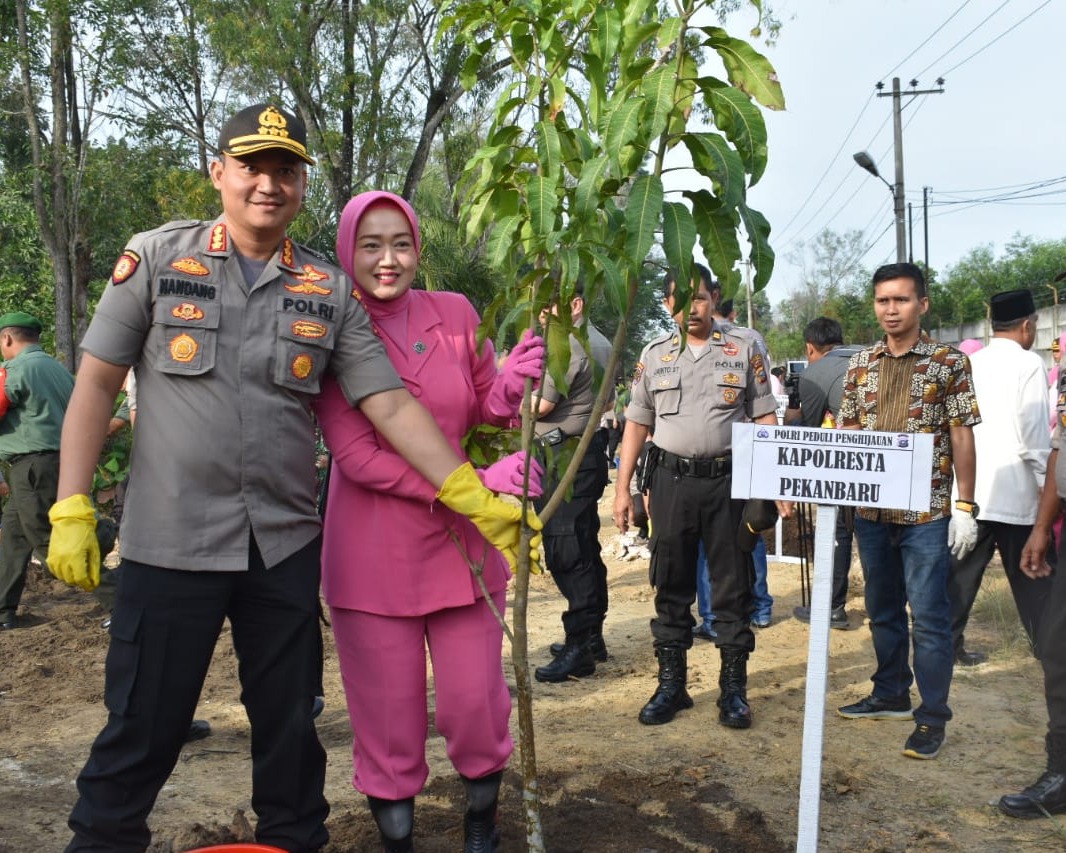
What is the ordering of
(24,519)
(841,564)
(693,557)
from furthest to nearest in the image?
(841,564)
(24,519)
(693,557)

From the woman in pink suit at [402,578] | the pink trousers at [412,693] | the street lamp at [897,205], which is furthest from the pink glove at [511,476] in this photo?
the street lamp at [897,205]

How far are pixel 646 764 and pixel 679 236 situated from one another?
235cm

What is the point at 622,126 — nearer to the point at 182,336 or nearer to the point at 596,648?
the point at 182,336

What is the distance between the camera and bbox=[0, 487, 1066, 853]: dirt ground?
3035 mm

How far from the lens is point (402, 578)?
8.55 ft

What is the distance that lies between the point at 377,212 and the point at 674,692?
105 inches

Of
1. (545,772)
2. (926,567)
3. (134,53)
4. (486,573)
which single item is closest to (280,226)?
(486,573)

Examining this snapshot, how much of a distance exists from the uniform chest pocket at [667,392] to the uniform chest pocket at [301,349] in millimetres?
2175

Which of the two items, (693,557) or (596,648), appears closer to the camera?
(693,557)

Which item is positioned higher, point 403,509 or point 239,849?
point 403,509

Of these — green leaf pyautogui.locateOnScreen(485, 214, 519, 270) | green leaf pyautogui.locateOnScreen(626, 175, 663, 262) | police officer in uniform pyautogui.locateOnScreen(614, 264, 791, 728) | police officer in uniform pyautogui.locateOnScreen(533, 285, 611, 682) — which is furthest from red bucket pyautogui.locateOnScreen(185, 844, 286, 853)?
police officer in uniform pyautogui.locateOnScreen(533, 285, 611, 682)

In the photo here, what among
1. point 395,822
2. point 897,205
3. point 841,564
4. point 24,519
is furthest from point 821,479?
point 897,205

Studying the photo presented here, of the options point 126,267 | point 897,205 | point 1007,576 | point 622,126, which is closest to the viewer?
point 622,126

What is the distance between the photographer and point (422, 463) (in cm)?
248
